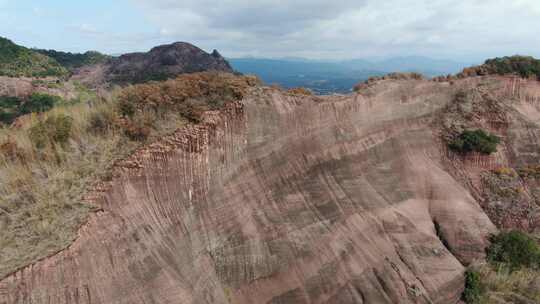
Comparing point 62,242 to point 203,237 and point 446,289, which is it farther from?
point 446,289

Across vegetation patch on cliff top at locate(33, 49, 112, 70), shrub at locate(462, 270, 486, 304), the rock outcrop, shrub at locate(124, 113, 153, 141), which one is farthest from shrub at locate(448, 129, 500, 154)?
vegetation patch on cliff top at locate(33, 49, 112, 70)

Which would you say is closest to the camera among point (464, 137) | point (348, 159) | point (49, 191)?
point (49, 191)

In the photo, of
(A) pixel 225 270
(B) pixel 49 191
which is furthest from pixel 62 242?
(A) pixel 225 270

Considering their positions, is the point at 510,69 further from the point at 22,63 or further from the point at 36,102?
the point at 22,63

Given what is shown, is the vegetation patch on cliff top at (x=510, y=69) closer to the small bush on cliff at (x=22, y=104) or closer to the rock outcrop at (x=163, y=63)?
the small bush on cliff at (x=22, y=104)

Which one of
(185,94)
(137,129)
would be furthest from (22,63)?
(137,129)
